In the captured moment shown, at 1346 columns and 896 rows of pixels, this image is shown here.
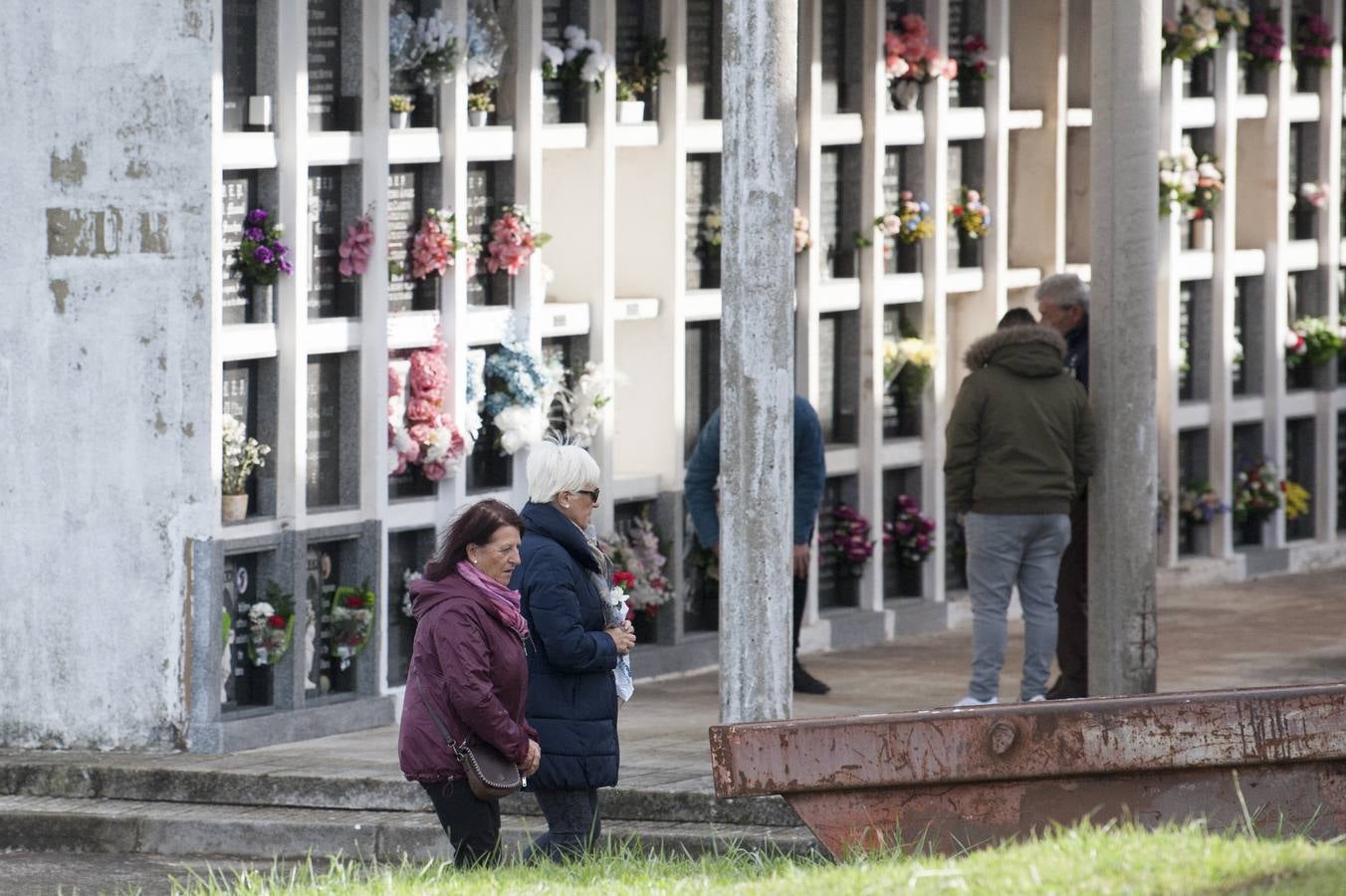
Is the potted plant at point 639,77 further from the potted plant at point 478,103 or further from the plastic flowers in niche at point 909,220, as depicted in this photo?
the plastic flowers in niche at point 909,220

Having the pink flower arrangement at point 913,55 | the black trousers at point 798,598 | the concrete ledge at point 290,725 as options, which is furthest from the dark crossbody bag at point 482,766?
the pink flower arrangement at point 913,55

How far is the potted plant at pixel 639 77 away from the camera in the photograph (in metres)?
11.8

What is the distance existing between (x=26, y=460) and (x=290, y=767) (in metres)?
1.54

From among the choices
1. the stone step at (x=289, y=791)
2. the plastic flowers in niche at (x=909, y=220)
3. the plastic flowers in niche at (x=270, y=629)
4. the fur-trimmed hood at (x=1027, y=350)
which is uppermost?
the plastic flowers in niche at (x=909, y=220)

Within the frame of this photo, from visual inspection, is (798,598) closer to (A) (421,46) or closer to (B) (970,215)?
(B) (970,215)

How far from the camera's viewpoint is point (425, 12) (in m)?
10.9

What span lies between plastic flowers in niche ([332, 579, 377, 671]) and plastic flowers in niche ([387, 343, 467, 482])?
1.65ft

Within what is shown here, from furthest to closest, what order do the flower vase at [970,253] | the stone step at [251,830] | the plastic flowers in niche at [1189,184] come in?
the plastic flowers in niche at [1189,184], the flower vase at [970,253], the stone step at [251,830]

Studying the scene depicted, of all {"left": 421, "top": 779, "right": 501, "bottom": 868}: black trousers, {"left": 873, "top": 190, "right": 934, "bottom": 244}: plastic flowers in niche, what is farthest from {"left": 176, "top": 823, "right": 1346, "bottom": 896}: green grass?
Answer: {"left": 873, "top": 190, "right": 934, "bottom": 244}: plastic flowers in niche

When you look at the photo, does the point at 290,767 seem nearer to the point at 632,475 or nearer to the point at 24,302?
the point at 24,302

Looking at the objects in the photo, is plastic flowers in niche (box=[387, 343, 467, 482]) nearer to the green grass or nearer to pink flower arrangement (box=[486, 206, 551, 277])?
pink flower arrangement (box=[486, 206, 551, 277])

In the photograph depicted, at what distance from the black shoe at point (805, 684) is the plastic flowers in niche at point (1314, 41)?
610 cm

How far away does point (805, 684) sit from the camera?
1140 centimetres

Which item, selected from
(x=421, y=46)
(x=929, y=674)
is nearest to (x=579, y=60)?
(x=421, y=46)
